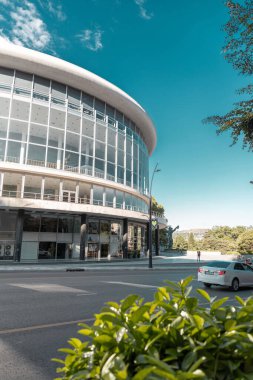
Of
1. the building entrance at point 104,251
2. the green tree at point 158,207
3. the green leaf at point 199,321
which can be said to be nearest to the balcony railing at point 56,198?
the building entrance at point 104,251

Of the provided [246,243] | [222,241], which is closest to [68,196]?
[246,243]

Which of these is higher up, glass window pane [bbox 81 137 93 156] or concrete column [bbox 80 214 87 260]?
glass window pane [bbox 81 137 93 156]

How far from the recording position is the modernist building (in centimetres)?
2989

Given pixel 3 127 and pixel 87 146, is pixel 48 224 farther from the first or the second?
pixel 3 127

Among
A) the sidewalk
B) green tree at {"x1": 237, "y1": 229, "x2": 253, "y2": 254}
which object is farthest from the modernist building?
green tree at {"x1": 237, "y1": 229, "x2": 253, "y2": 254}

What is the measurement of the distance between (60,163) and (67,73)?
434 inches

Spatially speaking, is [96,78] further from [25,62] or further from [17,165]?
[17,165]

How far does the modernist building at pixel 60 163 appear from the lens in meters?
29.9

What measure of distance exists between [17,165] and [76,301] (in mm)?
22214

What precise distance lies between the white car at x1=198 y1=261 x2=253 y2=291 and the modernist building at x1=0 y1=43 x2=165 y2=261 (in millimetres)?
18863

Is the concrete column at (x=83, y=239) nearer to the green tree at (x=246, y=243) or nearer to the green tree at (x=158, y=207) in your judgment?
the green tree at (x=158, y=207)

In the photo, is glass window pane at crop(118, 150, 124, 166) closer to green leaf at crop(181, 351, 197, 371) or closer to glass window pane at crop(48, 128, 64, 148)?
glass window pane at crop(48, 128, 64, 148)

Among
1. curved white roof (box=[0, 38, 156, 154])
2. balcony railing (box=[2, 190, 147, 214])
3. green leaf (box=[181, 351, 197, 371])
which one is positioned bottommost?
green leaf (box=[181, 351, 197, 371])

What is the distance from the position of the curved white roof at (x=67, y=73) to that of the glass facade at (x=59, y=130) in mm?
903
